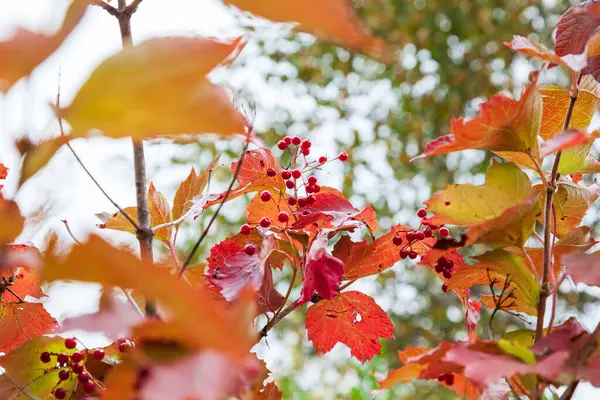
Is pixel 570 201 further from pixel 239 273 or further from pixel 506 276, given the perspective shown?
pixel 239 273

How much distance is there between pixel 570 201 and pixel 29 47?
40 centimetres

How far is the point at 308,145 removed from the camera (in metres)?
0.64

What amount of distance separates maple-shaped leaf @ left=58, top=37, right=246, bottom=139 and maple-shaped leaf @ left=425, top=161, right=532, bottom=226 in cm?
21

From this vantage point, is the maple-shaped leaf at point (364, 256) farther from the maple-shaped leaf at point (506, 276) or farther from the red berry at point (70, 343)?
the red berry at point (70, 343)

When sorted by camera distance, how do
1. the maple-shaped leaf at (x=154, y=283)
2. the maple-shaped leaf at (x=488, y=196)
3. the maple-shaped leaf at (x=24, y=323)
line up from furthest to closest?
the maple-shaped leaf at (x=24, y=323), the maple-shaped leaf at (x=488, y=196), the maple-shaped leaf at (x=154, y=283)

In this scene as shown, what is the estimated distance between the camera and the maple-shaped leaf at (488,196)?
14.9 inches

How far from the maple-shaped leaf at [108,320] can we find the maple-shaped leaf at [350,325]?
27cm

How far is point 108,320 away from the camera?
27cm

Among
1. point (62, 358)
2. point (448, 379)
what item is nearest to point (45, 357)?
point (62, 358)

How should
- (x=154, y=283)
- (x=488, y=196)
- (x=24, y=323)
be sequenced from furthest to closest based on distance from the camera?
(x=24, y=323)
(x=488, y=196)
(x=154, y=283)

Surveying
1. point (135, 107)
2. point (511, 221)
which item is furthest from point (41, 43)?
point (511, 221)

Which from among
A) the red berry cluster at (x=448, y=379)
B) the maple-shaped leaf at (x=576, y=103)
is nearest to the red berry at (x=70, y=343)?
the red berry cluster at (x=448, y=379)

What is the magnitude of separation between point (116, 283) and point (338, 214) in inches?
12.1

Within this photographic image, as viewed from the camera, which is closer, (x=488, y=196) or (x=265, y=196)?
(x=488, y=196)
